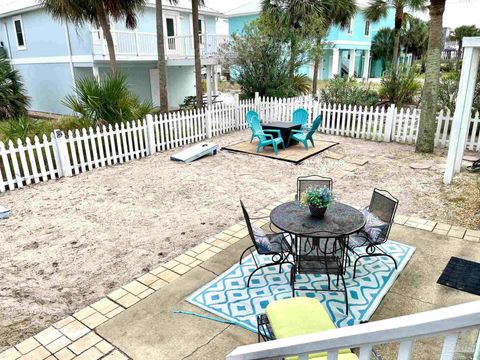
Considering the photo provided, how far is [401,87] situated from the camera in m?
14.5

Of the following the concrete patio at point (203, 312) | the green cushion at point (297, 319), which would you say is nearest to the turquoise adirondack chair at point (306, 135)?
the concrete patio at point (203, 312)

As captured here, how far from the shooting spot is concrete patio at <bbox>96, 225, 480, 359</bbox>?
118 inches

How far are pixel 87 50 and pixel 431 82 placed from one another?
13968 millimetres

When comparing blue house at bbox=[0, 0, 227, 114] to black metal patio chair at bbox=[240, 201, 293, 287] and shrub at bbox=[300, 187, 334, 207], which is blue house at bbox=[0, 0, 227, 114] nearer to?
black metal patio chair at bbox=[240, 201, 293, 287]

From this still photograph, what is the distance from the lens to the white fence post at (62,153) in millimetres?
7586

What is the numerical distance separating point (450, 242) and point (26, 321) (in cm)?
506

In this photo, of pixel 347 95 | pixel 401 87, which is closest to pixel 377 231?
pixel 347 95

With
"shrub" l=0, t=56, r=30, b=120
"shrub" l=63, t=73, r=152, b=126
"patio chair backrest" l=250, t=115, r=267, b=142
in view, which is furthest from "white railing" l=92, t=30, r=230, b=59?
"patio chair backrest" l=250, t=115, r=267, b=142

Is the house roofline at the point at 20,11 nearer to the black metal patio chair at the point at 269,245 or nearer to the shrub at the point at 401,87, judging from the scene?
the shrub at the point at 401,87

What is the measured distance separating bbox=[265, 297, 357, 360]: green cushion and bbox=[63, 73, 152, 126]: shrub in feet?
25.1

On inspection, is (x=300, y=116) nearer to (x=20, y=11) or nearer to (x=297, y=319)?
(x=297, y=319)

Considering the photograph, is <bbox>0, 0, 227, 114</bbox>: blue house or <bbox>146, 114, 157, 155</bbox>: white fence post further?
<bbox>0, 0, 227, 114</bbox>: blue house

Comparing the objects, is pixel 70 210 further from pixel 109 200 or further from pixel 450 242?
pixel 450 242

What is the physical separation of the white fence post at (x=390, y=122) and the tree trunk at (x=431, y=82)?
121cm
